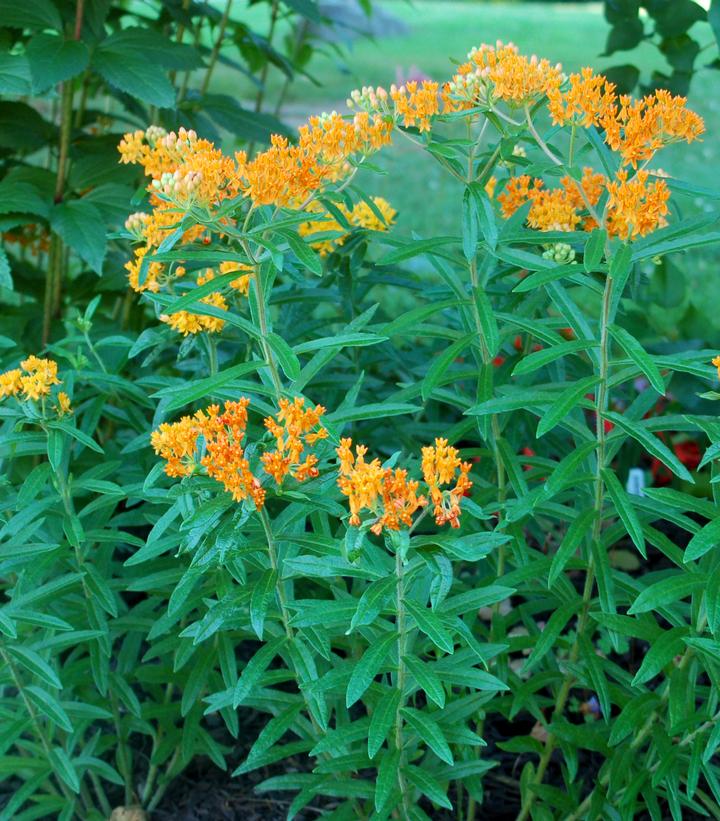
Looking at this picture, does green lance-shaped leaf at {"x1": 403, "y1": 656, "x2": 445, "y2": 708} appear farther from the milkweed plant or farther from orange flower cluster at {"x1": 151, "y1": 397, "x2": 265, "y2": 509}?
orange flower cluster at {"x1": 151, "y1": 397, "x2": 265, "y2": 509}

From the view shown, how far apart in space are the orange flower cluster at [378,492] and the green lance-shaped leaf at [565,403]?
0.31 meters

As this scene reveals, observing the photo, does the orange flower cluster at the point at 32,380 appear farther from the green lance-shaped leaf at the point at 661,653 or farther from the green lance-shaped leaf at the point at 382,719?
the green lance-shaped leaf at the point at 661,653

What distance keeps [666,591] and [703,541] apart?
0.14 metres

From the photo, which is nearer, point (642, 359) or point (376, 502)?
point (376, 502)

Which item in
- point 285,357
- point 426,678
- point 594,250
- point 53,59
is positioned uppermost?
point 53,59

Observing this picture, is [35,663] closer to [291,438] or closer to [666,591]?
[291,438]

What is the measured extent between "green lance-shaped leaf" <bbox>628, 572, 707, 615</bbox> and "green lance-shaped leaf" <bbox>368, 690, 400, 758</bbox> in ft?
1.30

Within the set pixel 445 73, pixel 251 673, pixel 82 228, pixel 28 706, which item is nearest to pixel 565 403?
pixel 251 673

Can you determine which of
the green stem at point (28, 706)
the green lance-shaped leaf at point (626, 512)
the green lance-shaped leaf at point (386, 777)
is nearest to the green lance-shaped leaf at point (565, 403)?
the green lance-shaped leaf at point (626, 512)

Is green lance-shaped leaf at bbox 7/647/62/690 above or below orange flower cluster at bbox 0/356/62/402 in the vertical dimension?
below

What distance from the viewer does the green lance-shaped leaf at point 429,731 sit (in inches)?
66.5

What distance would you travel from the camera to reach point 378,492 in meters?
1.51

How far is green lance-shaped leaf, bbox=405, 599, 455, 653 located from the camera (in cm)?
158

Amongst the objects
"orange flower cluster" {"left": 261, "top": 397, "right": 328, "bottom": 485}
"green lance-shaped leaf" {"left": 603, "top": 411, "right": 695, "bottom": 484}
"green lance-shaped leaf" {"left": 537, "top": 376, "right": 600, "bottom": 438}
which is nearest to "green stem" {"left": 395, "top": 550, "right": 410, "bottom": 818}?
"orange flower cluster" {"left": 261, "top": 397, "right": 328, "bottom": 485}
